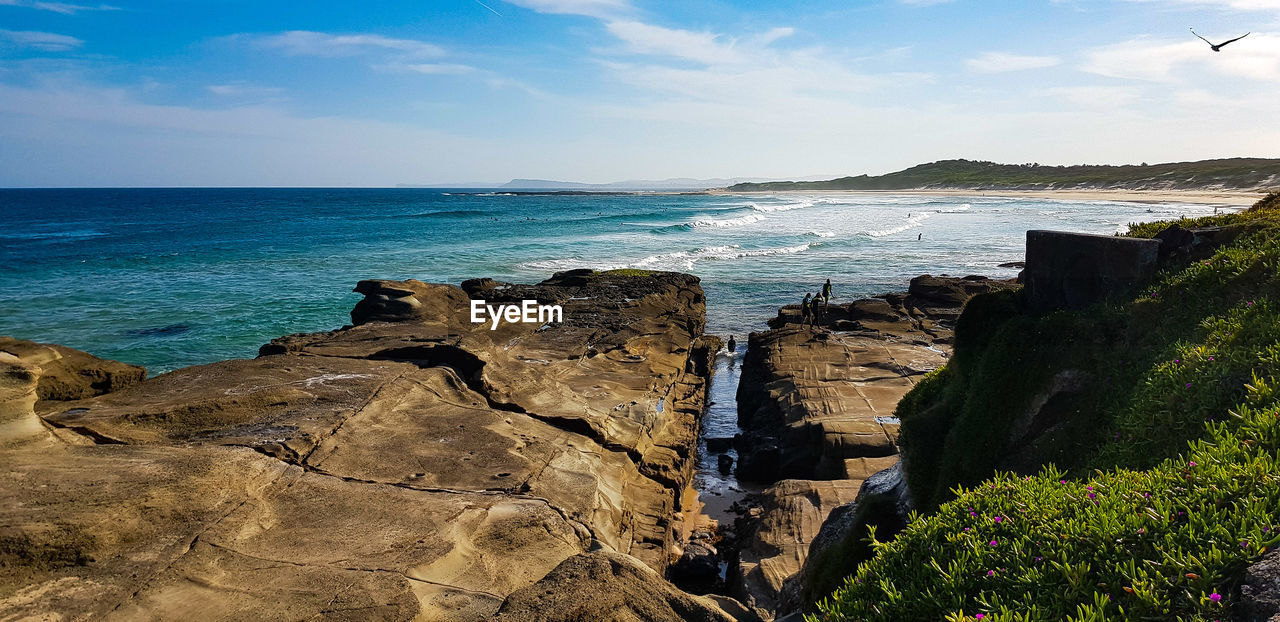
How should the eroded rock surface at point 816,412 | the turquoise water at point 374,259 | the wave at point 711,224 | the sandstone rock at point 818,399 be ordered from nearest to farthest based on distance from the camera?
the eroded rock surface at point 816,412, the sandstone rock at point 818,399, the turquoise water at point 374,259, the wave at point 711,224

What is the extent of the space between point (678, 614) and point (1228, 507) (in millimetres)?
3566

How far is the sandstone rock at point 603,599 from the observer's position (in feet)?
17.0

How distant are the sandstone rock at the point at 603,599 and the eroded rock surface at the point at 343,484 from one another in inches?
6.8

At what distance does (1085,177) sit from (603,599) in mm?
140276

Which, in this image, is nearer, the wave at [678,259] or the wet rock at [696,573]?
the wet rock at [696,573]

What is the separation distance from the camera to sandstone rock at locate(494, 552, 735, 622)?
5180mm

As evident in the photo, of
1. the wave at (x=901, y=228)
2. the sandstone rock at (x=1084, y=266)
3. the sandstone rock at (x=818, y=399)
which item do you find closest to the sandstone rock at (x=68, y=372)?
the sandstone rock at (x=818, y=399)

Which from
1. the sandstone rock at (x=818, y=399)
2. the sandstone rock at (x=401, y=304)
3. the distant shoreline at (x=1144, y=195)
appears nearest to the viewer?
the sandstone rock at (x=818, y=399)

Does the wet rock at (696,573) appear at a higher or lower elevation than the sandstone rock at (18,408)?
lower

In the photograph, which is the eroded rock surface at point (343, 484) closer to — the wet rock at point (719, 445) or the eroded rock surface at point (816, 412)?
the wet rock at point (719, 445)

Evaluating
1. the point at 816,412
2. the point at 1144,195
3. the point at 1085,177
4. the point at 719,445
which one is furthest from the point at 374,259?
the point at 1085,177

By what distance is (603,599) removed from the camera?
5316mm

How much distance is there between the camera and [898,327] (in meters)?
21.9

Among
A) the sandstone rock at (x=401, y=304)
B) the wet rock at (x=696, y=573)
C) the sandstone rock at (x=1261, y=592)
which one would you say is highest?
the sandstone rock at (x=1261, y=592)
